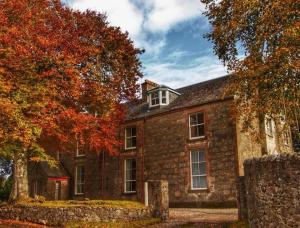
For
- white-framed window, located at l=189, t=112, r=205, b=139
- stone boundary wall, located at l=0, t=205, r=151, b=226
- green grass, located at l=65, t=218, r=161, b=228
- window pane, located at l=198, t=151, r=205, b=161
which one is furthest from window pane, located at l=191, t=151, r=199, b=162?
green grass, located at l=65, t=218, r=161, b=228

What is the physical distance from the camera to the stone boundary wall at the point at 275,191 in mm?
8078

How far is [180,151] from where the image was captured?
23.7 meters

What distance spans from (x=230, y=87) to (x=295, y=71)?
3.17 meters

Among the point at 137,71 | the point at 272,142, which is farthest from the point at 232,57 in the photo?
the point at 272,142

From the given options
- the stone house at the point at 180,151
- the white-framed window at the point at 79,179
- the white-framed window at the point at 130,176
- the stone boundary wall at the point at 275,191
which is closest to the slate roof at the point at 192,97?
the stone house at the point at 180,151

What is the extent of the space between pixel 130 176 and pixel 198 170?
6.33m

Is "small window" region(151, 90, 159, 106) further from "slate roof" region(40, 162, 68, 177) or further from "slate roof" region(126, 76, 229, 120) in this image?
"slate roof" region(40, 162, 68, 177)

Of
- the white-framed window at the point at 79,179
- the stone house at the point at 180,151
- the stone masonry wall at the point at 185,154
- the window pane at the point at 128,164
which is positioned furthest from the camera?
the white-framed window at the point at 79,179

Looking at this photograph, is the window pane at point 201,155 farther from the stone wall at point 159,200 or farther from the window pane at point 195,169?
the stone wall at point 159,200

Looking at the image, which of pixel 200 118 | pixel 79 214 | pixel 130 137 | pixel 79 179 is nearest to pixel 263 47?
pixel 200 118

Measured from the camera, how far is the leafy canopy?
51.5ft

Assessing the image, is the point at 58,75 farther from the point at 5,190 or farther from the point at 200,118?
the point at 5,190

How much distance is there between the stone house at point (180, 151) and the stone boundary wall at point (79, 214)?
25.2 ft

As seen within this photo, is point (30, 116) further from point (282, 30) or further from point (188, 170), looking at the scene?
point (282, 30)
